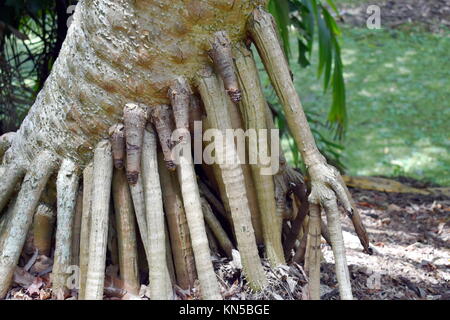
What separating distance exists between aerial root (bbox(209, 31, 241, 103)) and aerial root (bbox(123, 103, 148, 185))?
0.40 meters

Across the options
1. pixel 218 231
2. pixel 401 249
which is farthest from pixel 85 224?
pixel 401 249

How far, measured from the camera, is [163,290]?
2873 millimetres

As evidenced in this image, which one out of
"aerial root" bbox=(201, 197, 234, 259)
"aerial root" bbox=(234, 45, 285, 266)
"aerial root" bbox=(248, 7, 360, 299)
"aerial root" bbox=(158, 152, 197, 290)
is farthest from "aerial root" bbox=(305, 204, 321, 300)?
"aerial root" bbox=(158, 152, 197, 290)

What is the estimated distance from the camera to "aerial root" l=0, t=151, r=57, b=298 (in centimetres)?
312

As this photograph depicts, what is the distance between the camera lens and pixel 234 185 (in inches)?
114

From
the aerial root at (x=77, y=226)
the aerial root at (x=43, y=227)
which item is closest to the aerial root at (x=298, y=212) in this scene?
the aerial root at (x=77, y=226)

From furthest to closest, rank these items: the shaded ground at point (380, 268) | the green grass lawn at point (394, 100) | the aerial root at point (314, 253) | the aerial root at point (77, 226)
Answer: the green grass lawn at point (394, 100)
the aerial root at point (77, 226)
the shaded ground at point (380, 268)
the aerial root at point (314, 253)

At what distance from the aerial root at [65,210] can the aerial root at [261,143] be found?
0.85 metres

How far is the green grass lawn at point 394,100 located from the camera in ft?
23.8

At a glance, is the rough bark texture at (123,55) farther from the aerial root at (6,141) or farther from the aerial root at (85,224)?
the aerial root at (6,141)

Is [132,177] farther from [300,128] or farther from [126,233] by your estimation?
[300,128]

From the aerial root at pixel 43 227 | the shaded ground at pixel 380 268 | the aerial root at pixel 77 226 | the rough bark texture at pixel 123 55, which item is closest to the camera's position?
the rough bark texture at pixel 123 55

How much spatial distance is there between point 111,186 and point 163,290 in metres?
0.54

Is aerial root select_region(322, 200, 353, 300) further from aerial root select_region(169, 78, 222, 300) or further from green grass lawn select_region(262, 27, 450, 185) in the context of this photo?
green grass lawn select_region(262, 27, 450, 185)
